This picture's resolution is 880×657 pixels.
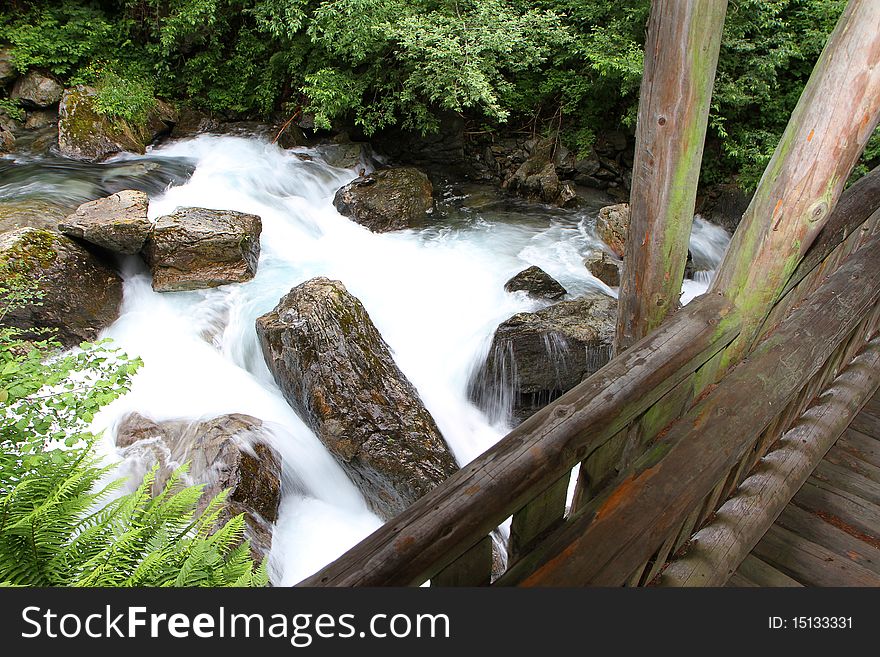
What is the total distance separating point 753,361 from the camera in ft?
6.57

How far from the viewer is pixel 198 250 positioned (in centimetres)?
629

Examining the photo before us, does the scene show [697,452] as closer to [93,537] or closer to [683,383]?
[683,383]

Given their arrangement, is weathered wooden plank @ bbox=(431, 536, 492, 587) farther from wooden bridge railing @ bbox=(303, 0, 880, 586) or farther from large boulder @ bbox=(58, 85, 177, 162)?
large boulder @ bbox=(58, 85, 177, 162)

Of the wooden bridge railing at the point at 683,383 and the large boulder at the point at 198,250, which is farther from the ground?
the wooden bridge railing at the point at 683,383

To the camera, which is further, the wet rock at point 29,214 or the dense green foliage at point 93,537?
the wet rock at point 29,214

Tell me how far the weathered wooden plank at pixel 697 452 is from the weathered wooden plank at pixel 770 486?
0.30 metres

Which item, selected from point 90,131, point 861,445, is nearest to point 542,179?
point 90,131

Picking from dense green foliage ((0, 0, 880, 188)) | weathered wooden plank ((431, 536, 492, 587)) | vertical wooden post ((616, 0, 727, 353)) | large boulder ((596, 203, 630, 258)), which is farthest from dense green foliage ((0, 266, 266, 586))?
dense green foliage ((0, 0, 880, 188))

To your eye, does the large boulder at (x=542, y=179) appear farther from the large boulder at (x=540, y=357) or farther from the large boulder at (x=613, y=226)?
the large boulder at (x=540, y=357)

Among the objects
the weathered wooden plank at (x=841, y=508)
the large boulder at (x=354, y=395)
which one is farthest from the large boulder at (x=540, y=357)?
the weathered wooden plank at (x=841, y=508)

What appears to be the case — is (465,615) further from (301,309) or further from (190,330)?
(190,330)

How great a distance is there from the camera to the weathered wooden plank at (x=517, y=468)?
3.62ft

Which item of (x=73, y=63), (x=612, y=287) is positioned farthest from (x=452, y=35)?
(x=73, y=63)

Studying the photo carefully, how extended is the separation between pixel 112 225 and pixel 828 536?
20.7 feet
